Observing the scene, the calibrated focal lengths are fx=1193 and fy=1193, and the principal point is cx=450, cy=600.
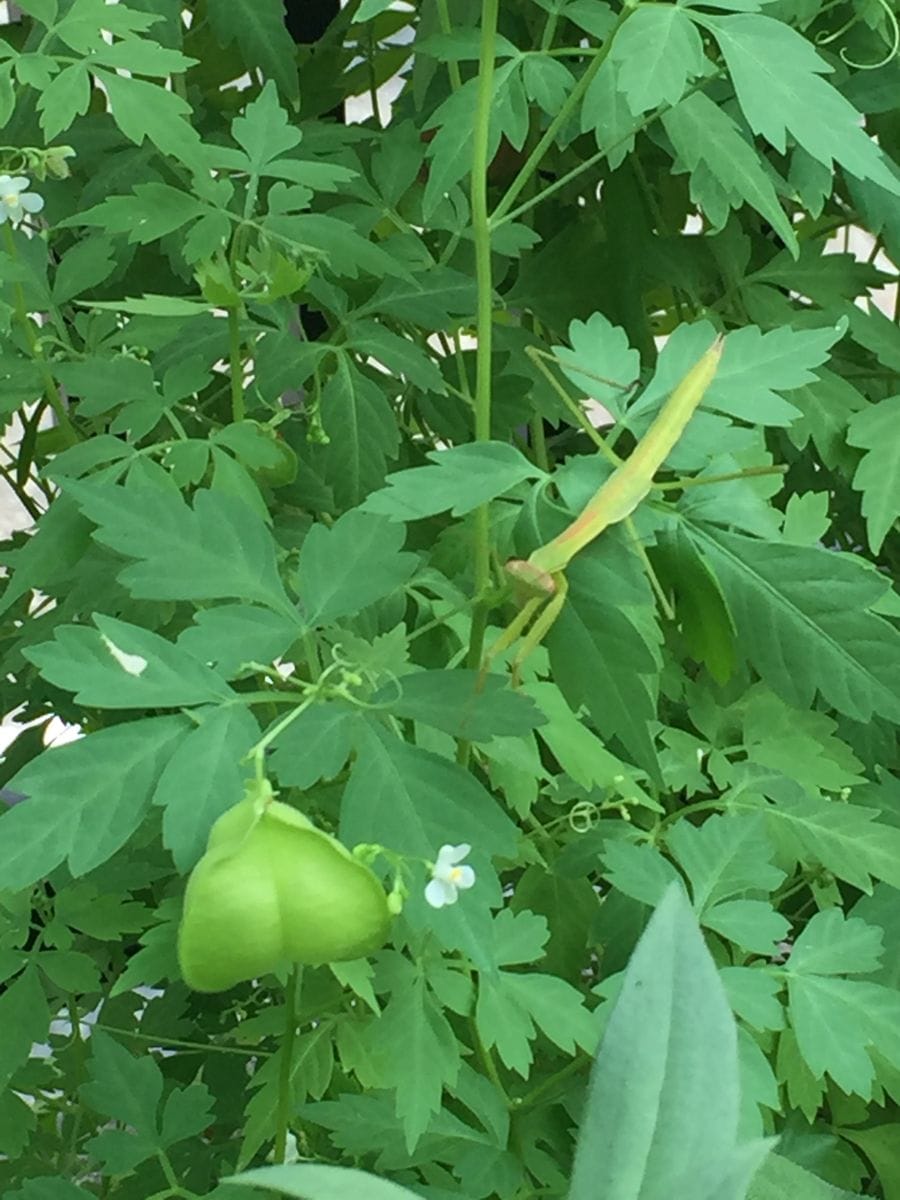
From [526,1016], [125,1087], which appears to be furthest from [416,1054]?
[125,1087]

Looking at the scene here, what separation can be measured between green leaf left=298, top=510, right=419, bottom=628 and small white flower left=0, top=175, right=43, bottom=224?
21 cm

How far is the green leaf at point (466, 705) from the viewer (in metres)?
0.40

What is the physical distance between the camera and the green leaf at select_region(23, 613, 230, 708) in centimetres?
40

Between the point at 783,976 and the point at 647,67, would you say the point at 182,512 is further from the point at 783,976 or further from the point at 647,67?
the point at 783,976

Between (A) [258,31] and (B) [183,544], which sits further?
(A) [258,31]

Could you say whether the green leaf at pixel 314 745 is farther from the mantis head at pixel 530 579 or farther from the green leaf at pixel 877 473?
the green leaf at pixel 877 473

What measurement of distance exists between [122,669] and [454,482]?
13cm

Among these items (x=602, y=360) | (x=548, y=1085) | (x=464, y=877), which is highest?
(x=602, y=360)

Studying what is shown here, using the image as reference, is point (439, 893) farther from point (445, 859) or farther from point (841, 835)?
point (841, 835)

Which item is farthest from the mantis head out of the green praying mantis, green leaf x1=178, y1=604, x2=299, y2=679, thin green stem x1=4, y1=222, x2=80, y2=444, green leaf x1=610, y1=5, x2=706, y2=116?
thin green stem x1=4, y1=222, x2=80, y2=444

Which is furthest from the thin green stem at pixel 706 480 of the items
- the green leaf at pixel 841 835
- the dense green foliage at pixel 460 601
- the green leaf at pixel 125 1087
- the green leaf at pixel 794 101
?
the green leaf at pixel 125 1087

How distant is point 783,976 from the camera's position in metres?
0.57

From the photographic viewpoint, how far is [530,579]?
380 mm

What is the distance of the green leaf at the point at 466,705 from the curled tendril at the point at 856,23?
43cm
